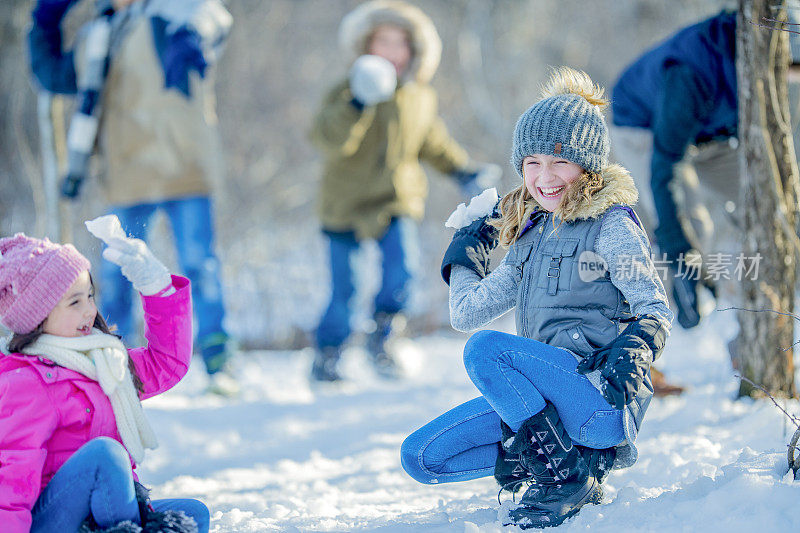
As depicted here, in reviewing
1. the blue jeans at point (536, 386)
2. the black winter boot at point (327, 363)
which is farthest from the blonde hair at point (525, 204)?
the black winter boot at point (327, 363)

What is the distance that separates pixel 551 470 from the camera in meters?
2.00

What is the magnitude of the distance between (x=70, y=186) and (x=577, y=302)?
120 inches

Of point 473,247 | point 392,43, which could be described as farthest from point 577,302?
point 392,43

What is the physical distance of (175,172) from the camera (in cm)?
421

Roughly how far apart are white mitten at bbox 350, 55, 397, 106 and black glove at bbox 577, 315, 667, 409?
270cm

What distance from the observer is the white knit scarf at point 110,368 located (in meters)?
1.93

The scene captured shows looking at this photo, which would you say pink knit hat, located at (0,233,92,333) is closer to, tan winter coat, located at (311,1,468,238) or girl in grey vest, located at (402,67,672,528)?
girl in grey vest, located at (402,67,672,528)

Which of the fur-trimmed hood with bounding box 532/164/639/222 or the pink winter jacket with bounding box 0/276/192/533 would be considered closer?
the pink winter jacket with bounding box 0/276/192/533

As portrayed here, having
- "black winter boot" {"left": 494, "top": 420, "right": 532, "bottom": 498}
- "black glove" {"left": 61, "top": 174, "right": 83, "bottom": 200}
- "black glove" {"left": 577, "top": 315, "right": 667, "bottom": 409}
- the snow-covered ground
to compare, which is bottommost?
the snow-covered ground

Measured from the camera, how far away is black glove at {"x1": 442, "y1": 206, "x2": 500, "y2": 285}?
2234 mm

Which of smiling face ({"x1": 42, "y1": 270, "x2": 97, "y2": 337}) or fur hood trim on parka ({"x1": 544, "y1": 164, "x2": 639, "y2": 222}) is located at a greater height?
fur hood trim on parka ({"x1": 544, "y1": 164, "x2": 639, "y2": 222})

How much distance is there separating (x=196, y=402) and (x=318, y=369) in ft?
3.05

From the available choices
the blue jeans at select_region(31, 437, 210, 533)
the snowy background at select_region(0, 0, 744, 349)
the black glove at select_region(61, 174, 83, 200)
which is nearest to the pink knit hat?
the blue jeans at select_region(31, 437, 210, 533)

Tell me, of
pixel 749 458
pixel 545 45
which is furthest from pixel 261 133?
Result: pixel 749 458
